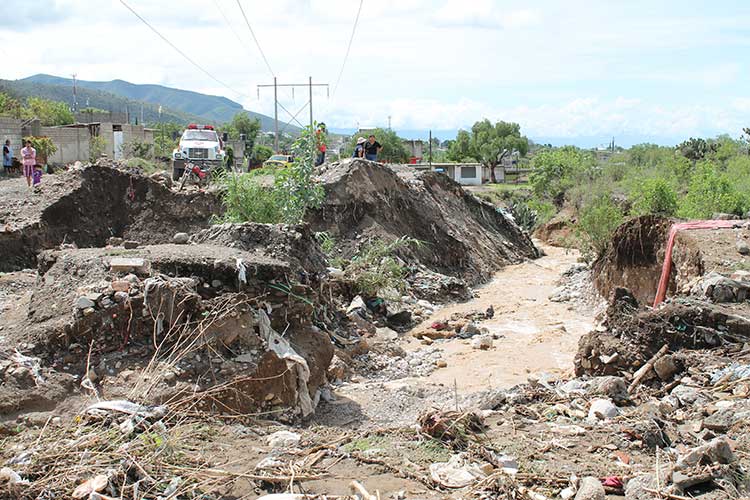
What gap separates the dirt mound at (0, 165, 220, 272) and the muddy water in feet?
18.5

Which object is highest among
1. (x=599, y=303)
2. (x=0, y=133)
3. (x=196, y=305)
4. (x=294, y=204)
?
(x=0, y=133)

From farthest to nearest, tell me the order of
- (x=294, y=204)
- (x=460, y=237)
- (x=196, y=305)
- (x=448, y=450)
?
(x=460, y=237) → (x=294, y=204) → (x=196, y=305) → (x=448, y=450)

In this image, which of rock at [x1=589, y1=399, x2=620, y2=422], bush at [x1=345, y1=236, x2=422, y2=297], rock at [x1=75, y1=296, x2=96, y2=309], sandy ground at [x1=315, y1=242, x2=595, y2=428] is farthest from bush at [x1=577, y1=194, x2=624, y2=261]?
rock at [x1=75, y1=296, x2=96, y2=309]

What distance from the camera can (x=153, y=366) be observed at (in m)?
6.06

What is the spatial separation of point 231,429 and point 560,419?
2.61 meters

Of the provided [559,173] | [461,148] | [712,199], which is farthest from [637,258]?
[461,148]

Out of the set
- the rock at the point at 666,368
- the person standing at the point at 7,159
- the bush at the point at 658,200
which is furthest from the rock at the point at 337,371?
the person standing at the point at 7,159

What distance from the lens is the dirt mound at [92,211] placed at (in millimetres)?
12156

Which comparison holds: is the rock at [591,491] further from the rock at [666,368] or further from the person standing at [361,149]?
the person standing at [361,149]

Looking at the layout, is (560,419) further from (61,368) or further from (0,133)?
(0,133)

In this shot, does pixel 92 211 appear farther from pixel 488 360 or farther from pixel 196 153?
pixel 488 360

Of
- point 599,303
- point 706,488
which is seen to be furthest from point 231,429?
point 599,303

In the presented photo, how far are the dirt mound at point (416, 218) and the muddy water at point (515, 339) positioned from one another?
1.20 m

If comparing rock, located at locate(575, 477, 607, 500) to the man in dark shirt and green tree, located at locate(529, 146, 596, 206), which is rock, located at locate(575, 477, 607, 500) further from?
green tree, located at locate(529, 146, 596, 206)
